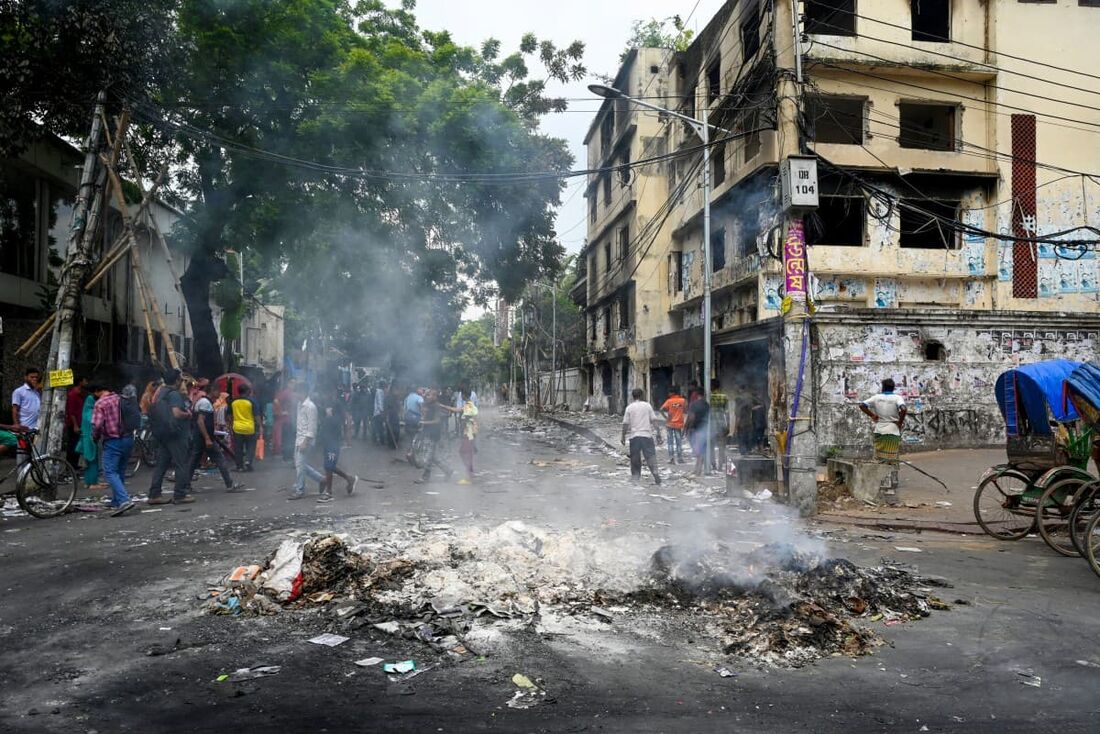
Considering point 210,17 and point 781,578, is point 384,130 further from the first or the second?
point 781,578

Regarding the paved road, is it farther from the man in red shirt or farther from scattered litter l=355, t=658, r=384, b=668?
the man in red shirt

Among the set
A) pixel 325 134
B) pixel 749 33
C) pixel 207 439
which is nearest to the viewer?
pixel 207 439

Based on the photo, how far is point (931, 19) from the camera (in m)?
20.1

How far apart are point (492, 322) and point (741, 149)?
5889 cm

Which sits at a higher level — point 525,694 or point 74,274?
point 74,274

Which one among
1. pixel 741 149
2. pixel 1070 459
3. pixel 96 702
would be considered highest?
pixel 741 149

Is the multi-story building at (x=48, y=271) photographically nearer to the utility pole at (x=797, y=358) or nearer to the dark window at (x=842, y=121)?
the utility pole at (x=797, y=358)

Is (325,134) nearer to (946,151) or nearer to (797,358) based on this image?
(797,358)

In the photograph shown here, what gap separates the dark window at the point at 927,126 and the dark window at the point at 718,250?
19.1 feet

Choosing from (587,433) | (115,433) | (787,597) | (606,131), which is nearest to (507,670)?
(787,597)

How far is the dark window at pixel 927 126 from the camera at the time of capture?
786 inches

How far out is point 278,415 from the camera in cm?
1599

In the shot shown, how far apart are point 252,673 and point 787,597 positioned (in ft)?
10.7

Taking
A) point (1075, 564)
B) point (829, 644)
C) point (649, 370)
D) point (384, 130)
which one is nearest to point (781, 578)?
point (829, 644)
